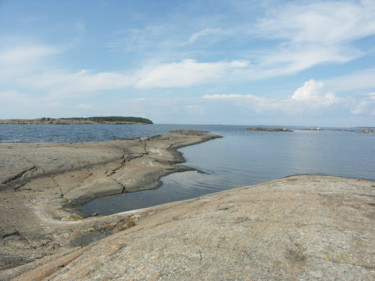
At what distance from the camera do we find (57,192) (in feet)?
50.0

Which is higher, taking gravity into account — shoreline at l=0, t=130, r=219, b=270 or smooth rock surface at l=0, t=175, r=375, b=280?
smooth rock surface at l=0, t=175, r=375, b=280

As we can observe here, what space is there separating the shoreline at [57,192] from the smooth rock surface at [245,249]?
2096 mm

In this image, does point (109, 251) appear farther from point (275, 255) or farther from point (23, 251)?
point (23, 251)

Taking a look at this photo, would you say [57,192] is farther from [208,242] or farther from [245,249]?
[245,249]

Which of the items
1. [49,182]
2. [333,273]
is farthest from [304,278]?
[49,182]

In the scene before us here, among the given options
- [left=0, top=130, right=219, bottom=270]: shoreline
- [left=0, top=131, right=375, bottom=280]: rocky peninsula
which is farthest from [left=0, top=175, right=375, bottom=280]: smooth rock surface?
[left=0, top=130, right=219, bottom=270]: shoreline

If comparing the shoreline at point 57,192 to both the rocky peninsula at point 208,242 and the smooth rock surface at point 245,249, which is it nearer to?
the rocky peninsula at point 208,242

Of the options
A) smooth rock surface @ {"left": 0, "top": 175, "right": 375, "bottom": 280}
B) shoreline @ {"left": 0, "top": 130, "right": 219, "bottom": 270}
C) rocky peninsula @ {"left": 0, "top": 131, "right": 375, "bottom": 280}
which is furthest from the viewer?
shoreline @ {"left": 0, "top": 130, "right": 219, "bottom": 270}

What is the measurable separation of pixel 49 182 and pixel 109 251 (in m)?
13.2

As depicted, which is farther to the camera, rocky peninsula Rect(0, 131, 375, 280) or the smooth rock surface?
rocky peninsula Rect(0, 131, 375, 280)

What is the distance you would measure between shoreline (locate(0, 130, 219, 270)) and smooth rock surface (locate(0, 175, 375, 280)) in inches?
82.5

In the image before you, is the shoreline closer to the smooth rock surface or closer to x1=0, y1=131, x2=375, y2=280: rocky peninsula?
x1=0, y1=131, x2=375, y2=280: rocky peninsula

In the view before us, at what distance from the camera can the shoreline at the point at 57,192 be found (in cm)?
880

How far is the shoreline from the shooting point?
8.80 m
